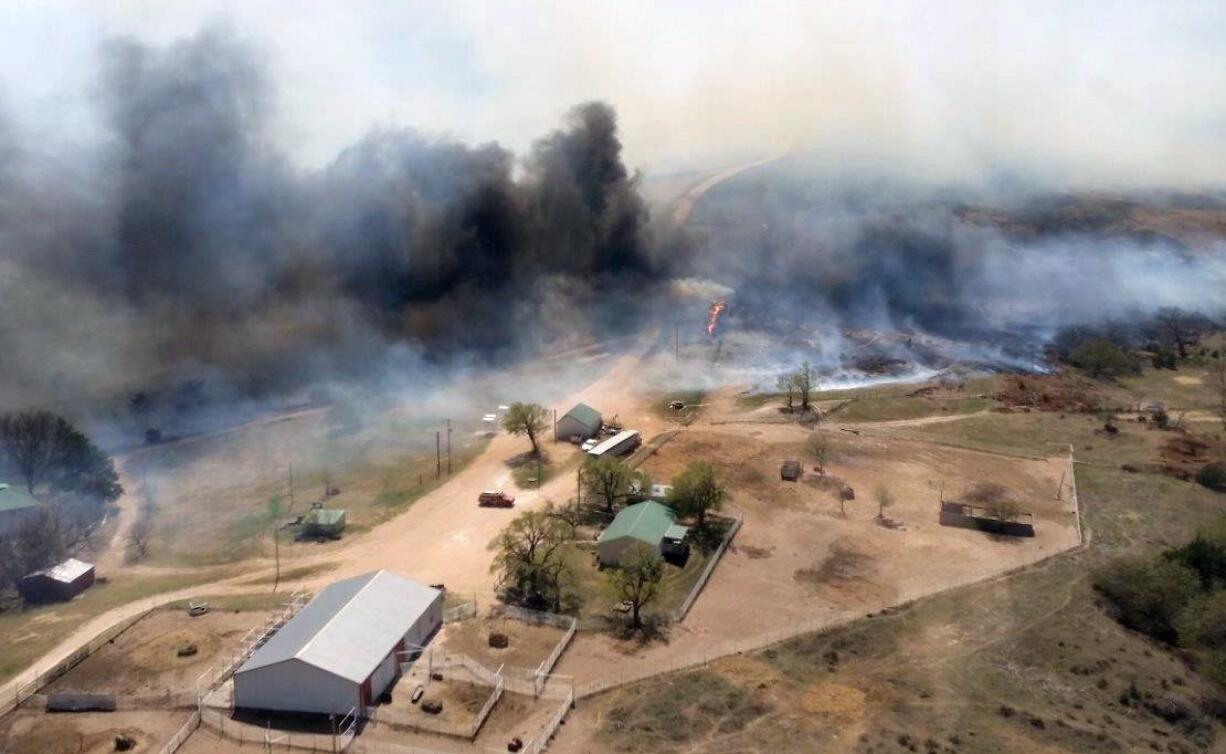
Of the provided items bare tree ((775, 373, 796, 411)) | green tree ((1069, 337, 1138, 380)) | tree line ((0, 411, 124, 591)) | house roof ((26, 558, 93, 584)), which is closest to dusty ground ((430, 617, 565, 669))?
house roof ((26, 558, 93, 584))

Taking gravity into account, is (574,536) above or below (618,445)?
below

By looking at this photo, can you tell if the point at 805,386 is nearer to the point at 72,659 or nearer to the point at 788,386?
the point at 788,386

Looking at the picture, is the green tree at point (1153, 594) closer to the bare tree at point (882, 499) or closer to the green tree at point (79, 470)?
the bare tree at point (882, 499)

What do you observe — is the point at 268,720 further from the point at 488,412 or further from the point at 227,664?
the point at 488,412

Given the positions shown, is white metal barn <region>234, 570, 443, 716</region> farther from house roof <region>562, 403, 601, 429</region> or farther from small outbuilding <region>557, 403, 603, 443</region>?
house roof <region>562, 403, 601, 429</region>

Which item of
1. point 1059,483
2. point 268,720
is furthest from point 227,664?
point 1059,483

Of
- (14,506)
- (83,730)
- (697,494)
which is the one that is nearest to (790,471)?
(697,494)

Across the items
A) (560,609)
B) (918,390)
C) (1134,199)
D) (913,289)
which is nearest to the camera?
(560,609)
